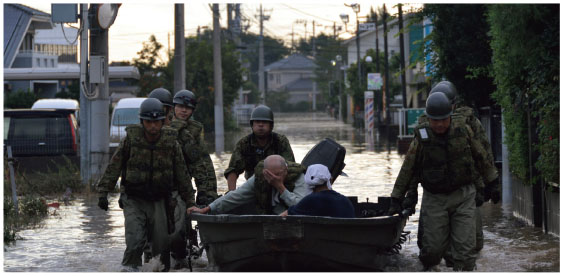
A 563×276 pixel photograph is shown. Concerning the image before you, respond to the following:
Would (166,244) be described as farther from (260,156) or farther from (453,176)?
(453,176)

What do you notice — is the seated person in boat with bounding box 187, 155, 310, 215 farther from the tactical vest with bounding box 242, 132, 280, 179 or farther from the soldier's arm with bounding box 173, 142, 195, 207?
the tactical vest with bounding box 242, 132, 280, 179

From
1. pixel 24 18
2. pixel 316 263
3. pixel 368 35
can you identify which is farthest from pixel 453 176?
pixel 368 35

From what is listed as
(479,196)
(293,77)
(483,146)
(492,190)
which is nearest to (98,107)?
(483,146)

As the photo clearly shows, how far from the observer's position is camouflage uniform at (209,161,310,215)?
9406 mm

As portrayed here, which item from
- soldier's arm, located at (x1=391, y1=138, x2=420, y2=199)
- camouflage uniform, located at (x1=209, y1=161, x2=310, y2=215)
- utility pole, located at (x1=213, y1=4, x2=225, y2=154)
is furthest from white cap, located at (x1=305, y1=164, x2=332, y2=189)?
utility pole, located at (x1=213, y1=4, x2=225, y2=154)

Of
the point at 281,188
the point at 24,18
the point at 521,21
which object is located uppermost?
the point at 24,18

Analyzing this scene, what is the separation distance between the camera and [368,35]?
10312 centimetres

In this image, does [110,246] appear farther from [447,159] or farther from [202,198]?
[447,159]

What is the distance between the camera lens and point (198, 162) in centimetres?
1012

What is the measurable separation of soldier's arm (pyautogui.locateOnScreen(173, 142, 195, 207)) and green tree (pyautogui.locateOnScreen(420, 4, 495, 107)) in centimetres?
792

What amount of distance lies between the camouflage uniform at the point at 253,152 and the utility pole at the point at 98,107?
856 cm

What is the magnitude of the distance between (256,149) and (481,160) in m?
2.52

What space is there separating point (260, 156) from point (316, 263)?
220 centimetres

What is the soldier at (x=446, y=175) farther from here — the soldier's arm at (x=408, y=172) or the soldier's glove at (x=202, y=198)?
the soldier's glove at (x=202, y=198)
